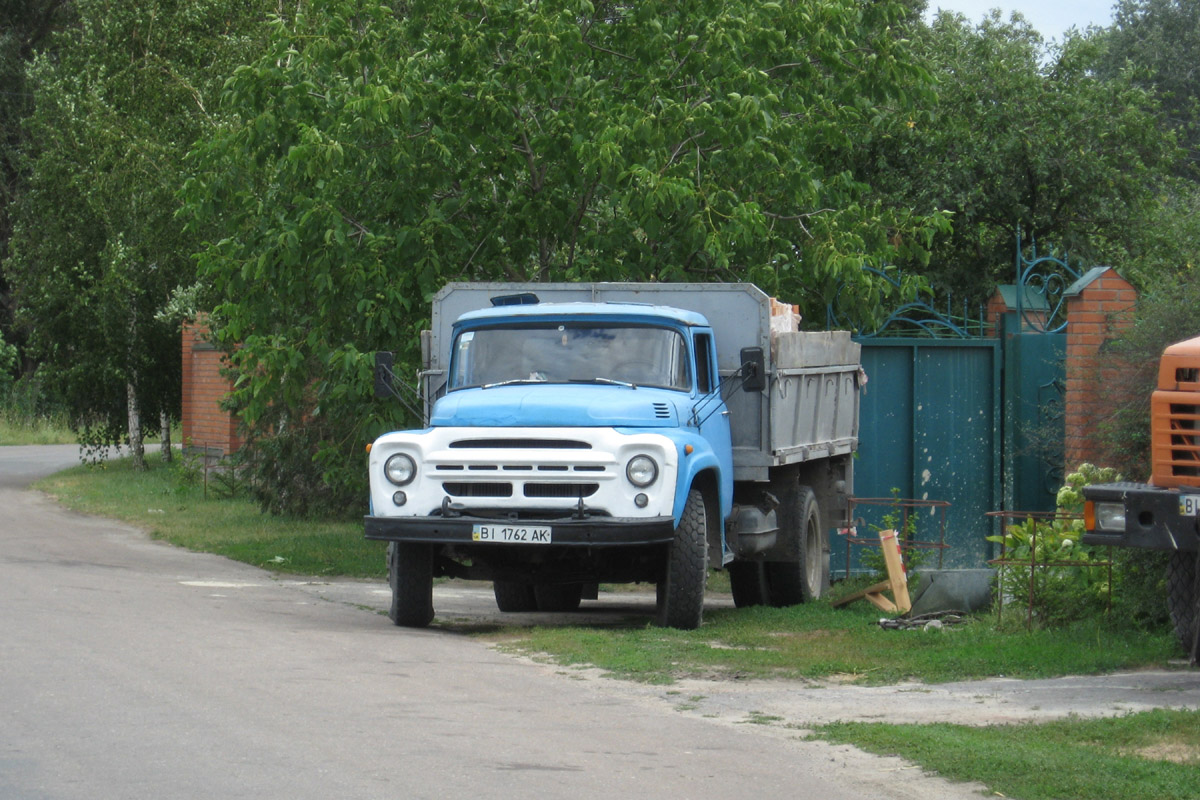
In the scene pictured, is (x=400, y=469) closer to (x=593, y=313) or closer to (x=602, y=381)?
(x=602, y=381)

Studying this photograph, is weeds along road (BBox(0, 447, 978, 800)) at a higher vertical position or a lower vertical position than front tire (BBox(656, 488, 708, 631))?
lower

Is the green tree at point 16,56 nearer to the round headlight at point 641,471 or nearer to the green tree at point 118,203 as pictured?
the green tree at point 118,203

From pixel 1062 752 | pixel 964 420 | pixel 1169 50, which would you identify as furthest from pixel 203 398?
pixel 1169 50

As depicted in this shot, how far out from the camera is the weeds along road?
6215mm

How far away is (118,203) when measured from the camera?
26.5m

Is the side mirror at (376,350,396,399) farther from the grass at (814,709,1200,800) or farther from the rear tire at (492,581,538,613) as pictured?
the grass at (814,709,1200,800)

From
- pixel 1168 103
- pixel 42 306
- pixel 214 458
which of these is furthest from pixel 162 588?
pixel 1168 103

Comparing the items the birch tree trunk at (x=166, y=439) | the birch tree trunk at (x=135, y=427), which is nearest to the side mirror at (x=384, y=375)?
the birch tree trunk at (x=135, y=427)

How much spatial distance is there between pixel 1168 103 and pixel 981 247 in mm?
36206

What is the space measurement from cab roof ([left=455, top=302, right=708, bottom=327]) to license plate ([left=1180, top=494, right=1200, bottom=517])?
4.40 meters

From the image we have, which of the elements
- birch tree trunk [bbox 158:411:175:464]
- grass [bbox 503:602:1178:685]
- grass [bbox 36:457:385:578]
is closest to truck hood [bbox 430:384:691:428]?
grass [bbox 503:602:1178:685]

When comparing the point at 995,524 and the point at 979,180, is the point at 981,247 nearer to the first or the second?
the point at 979,180

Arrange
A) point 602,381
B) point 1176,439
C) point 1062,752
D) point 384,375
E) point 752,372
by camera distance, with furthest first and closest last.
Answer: point 384,375 → point 752,372 → point 602,381 → point 1176,439 → point 1062,752

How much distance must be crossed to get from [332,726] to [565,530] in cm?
334
